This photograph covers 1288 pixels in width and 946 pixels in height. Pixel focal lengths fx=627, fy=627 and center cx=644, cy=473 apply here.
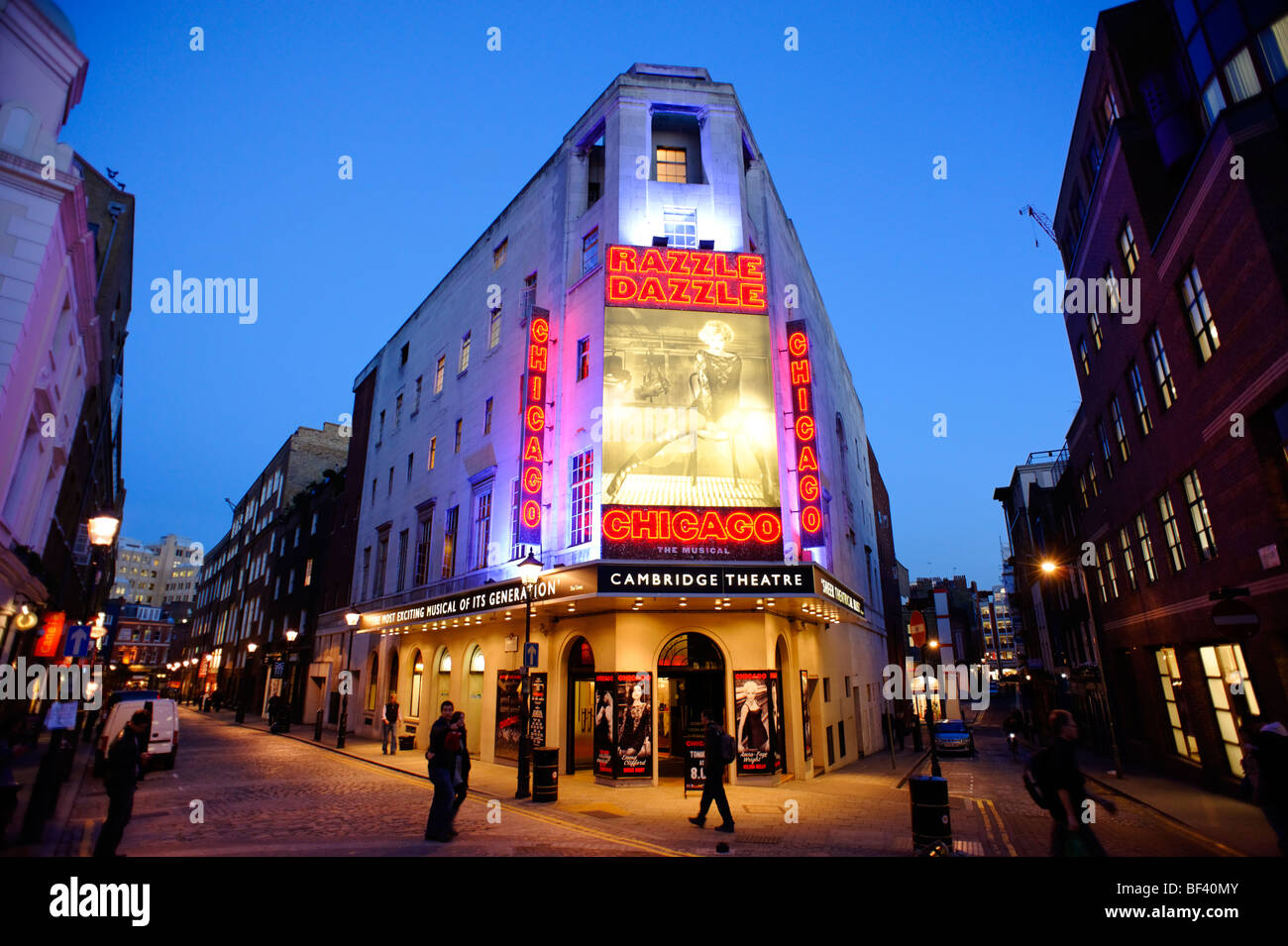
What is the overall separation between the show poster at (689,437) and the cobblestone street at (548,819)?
6140mm

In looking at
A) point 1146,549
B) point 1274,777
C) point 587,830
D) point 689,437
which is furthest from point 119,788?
point 1146,549

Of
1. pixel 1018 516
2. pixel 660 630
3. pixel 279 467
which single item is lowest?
pixel 660 630

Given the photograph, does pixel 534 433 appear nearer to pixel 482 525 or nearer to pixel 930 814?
pixel 482 525

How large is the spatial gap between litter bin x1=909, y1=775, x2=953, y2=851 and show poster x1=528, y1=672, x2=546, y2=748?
1188 centimetres

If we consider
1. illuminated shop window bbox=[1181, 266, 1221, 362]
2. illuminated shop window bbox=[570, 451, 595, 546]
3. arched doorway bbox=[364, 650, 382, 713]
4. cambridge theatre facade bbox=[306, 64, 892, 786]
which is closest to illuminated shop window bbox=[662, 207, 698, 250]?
cambridge theatre facade bbox=[306, 64, 892, 786]

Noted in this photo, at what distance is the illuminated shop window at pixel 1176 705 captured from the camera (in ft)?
60.8

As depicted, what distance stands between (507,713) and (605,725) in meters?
5.92

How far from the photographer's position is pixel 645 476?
17484mm

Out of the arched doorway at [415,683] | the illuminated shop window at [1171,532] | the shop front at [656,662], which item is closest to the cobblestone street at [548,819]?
the shop front at [656,662]

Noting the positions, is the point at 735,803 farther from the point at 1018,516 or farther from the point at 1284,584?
the point at 1018,516

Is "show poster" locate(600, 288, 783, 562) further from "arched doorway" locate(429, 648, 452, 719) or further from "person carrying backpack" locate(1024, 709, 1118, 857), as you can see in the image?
"arched doorway" locate(429, 648, 452, 719)
